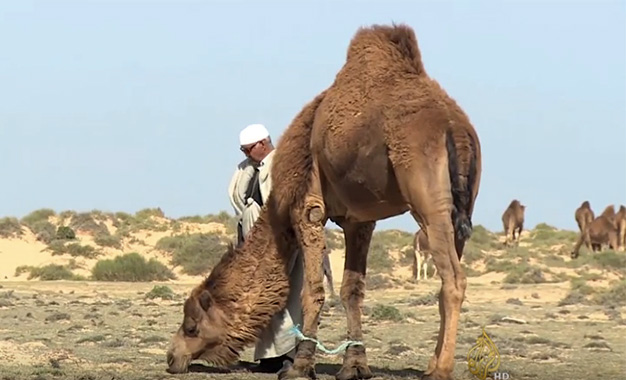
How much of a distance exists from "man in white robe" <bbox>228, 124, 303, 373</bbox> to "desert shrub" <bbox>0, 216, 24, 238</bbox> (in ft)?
113

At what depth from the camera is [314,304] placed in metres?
8.88

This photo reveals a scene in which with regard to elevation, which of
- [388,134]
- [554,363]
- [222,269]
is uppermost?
[388,134]

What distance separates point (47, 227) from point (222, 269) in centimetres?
3699

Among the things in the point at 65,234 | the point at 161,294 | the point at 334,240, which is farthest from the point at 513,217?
the point at 161,294

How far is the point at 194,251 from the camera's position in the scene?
39906 mm

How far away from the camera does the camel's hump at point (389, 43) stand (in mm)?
8961

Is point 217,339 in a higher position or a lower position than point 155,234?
lower

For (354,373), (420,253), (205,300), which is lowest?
(354,373)

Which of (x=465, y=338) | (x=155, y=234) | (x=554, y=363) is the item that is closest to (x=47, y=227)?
(x=155, y=234)

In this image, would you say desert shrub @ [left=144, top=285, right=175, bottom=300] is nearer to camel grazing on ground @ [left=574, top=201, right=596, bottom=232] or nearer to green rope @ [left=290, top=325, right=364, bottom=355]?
green rope @ [left=290, top=325, right=364, bottom=355]

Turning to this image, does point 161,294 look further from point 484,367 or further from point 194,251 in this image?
point 194,251

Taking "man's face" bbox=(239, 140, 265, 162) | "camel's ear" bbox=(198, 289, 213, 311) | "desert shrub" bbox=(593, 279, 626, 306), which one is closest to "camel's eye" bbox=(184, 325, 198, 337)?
"camel's ear" bbox=(198, 289, 213, 311)

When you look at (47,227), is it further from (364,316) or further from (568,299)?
(364,316)

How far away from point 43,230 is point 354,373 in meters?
37.2
